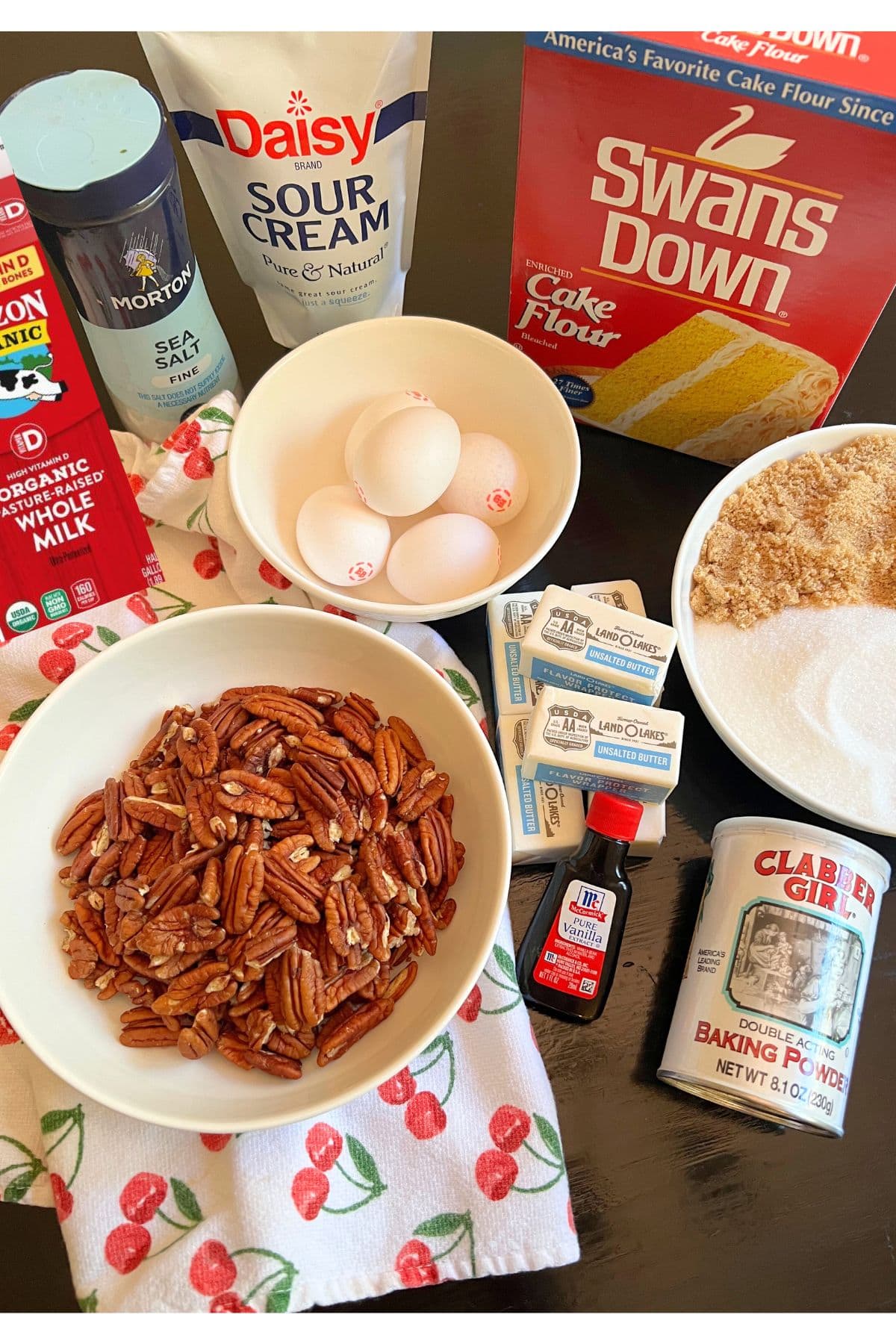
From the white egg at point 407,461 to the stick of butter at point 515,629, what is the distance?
0.12 m

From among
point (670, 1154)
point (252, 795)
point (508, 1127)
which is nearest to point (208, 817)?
point (252, 795)

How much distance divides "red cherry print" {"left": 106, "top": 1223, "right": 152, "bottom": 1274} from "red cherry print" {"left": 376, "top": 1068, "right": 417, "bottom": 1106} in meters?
0.20

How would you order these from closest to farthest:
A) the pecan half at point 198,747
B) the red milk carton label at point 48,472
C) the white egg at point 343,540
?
the red milk carton label at point 48,472, the pecan half at point 198,747, the white egg at point 343,540

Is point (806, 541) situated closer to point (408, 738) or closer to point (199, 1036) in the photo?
point (408, 738)

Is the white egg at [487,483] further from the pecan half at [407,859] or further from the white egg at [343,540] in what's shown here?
the pecan half at [407,859]

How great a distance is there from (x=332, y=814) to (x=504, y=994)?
8.3 inches

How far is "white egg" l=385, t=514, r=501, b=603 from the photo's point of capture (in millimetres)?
854

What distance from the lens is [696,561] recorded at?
0.91 m

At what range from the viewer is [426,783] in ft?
2.56

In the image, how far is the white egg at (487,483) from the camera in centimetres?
90

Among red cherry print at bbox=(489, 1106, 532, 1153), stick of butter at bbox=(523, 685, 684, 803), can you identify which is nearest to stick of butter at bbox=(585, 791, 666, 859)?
stick of butter at bbox=(523, 685, 684, 803)

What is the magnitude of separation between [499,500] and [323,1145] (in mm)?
587

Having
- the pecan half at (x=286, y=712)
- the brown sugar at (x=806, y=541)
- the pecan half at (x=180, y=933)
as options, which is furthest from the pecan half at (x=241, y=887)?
the brown sugar at (x=806, y=541)

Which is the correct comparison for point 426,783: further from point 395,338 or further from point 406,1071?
point 395,338
